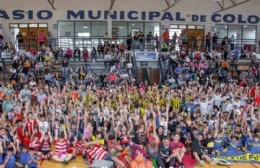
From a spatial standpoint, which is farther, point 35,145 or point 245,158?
point 245,158

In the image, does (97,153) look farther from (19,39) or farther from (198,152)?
(19,39)

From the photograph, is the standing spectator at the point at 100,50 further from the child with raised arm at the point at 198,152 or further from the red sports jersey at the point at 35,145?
the child with raised arm at the point at 198,152

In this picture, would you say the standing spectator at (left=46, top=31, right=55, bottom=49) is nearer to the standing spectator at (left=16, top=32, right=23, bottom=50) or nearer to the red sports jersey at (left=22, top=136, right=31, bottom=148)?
the standing spectator at (left=16, top=32, right=23, bottom=50)

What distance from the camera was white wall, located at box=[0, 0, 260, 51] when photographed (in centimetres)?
2590

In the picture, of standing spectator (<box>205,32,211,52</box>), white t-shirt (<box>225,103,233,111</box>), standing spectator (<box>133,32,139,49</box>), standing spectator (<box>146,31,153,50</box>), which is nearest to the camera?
white t-shirt (<box>225,103,233,111</box>)

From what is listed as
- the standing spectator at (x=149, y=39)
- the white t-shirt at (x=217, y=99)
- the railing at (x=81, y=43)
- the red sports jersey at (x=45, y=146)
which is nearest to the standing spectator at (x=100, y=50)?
the railing at (x=81, y=43)

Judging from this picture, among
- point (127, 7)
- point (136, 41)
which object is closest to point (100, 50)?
point (136, 41)

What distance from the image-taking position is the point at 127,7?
88.7 ft

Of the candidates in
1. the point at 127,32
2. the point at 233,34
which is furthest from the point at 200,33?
the point at 127,32

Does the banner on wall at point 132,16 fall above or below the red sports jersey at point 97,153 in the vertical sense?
above

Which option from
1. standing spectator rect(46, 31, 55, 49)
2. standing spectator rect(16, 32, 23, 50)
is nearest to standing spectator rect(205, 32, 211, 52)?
standing spectator rect(46, 31, 55, 49)

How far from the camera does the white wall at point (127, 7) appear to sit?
25900mm

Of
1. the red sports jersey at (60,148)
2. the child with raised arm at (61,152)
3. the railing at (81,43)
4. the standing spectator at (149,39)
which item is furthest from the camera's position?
the railing at (81,43)

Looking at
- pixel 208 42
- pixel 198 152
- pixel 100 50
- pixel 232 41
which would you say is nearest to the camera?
pixel 198 152
